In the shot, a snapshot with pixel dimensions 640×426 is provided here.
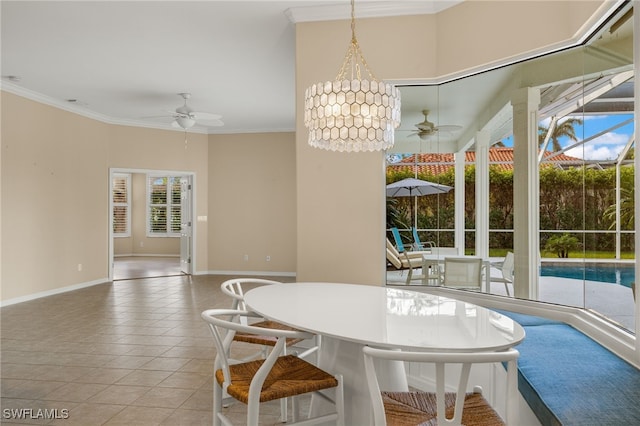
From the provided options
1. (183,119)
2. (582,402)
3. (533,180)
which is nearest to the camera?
(582,402)

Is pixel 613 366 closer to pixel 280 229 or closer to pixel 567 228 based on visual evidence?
pixel 567 228

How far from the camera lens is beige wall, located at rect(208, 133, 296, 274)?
29.8 feet

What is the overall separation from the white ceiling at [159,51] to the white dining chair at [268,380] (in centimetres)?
282

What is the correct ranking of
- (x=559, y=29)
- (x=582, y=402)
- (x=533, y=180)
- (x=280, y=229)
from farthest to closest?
(x=280, y=229)
(x=533, y=180)
(x=559, y=29)
(x=582, y=402)

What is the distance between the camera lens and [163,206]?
499 inches

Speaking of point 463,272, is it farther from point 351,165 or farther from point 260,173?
point 260,173

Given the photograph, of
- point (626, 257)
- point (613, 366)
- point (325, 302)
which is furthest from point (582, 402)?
point (325, 302)

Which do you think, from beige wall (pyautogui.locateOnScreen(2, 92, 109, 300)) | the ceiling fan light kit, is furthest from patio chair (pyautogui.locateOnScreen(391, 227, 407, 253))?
beige wall (pyautogui.locateOnScreen(2, 92, 109, 300))

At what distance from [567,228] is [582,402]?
5.00 feet

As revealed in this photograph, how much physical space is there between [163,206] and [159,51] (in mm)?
8264

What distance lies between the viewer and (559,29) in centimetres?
308

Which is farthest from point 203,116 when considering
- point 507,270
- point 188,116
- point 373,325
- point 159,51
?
point 373,325

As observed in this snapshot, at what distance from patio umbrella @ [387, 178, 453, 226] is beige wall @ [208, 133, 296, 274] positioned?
5184mm

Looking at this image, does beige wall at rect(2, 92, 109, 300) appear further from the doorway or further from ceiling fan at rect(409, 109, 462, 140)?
ceiling fan at rect(409, 109, 462, 140)
